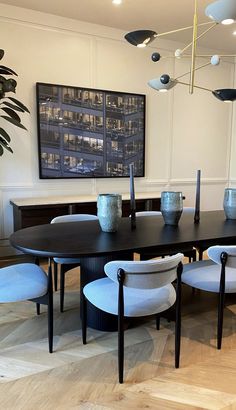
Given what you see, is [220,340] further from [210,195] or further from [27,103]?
[210,195]

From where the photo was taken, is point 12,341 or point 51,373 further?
point 12,341

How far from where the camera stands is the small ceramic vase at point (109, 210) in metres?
2.33

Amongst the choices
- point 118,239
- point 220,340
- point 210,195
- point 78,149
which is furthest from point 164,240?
point 210,195

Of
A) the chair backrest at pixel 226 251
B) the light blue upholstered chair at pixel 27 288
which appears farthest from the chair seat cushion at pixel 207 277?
the light blue upholstered chair at pixel 27 288

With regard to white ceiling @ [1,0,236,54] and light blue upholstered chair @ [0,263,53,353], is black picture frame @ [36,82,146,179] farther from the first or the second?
light blue upholstered chair @ [0,263,53,353]

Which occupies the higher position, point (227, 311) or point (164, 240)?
point (164, 240)

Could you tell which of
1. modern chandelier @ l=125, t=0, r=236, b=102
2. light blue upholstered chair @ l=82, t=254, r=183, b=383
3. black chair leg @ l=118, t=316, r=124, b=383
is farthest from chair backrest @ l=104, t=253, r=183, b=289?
modern chandelier @ l=125, t=0, r=236, b=102

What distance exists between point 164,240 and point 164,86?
146 cm

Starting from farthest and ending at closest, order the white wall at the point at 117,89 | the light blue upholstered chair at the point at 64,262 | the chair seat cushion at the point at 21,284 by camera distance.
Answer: the white wall at the point at 117,89, the light blue upholstered chair at the point at 64,262, the chair seat cushion at the point at 21,284

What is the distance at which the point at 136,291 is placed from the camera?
2.11 metres

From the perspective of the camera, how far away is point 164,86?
9.57 feet

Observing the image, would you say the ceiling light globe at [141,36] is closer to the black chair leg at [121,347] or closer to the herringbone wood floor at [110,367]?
the black chair leg at [121,347]

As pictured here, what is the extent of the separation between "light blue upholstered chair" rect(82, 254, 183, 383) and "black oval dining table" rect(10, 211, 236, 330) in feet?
0.63

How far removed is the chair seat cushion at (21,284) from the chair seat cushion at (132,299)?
0.31 m
